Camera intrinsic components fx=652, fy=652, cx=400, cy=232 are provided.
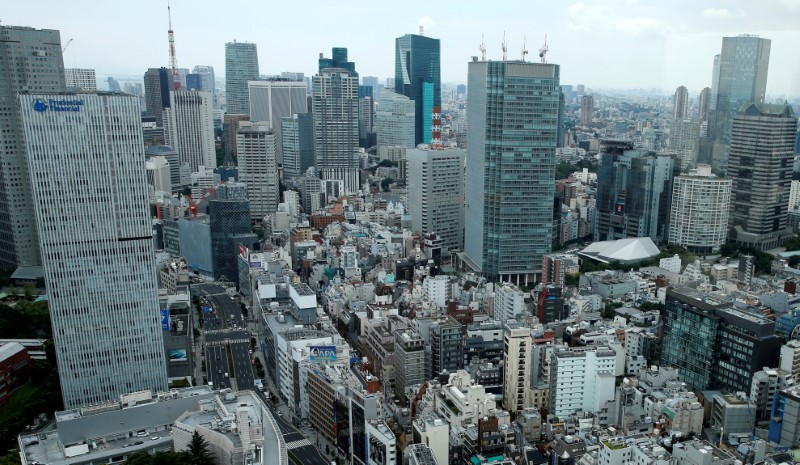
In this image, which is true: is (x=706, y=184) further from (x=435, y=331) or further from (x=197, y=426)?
(x=197, y=426)

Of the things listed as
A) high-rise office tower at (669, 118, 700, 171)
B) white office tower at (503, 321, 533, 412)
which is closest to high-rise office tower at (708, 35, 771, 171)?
high-rise office tower at (669, 118, 700, 171)

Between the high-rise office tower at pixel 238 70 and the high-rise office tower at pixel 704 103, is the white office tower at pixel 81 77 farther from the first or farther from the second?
the high-rise office tower at pixel 704 103

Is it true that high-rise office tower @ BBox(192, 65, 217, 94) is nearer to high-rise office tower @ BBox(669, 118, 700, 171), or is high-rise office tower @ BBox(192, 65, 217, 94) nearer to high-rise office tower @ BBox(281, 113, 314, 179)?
high-rise office tower @ BBox(281, 113, 314, 179)

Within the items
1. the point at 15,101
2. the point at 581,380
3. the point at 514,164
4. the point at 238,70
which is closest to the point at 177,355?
the point at 581,380

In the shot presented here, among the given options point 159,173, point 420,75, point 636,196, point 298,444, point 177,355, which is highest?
point 420,75

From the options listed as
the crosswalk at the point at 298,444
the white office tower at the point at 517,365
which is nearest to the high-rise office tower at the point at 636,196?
the white office tower at the point at 517,365

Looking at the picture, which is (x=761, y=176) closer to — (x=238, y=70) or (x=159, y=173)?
(x=159, y=173)
